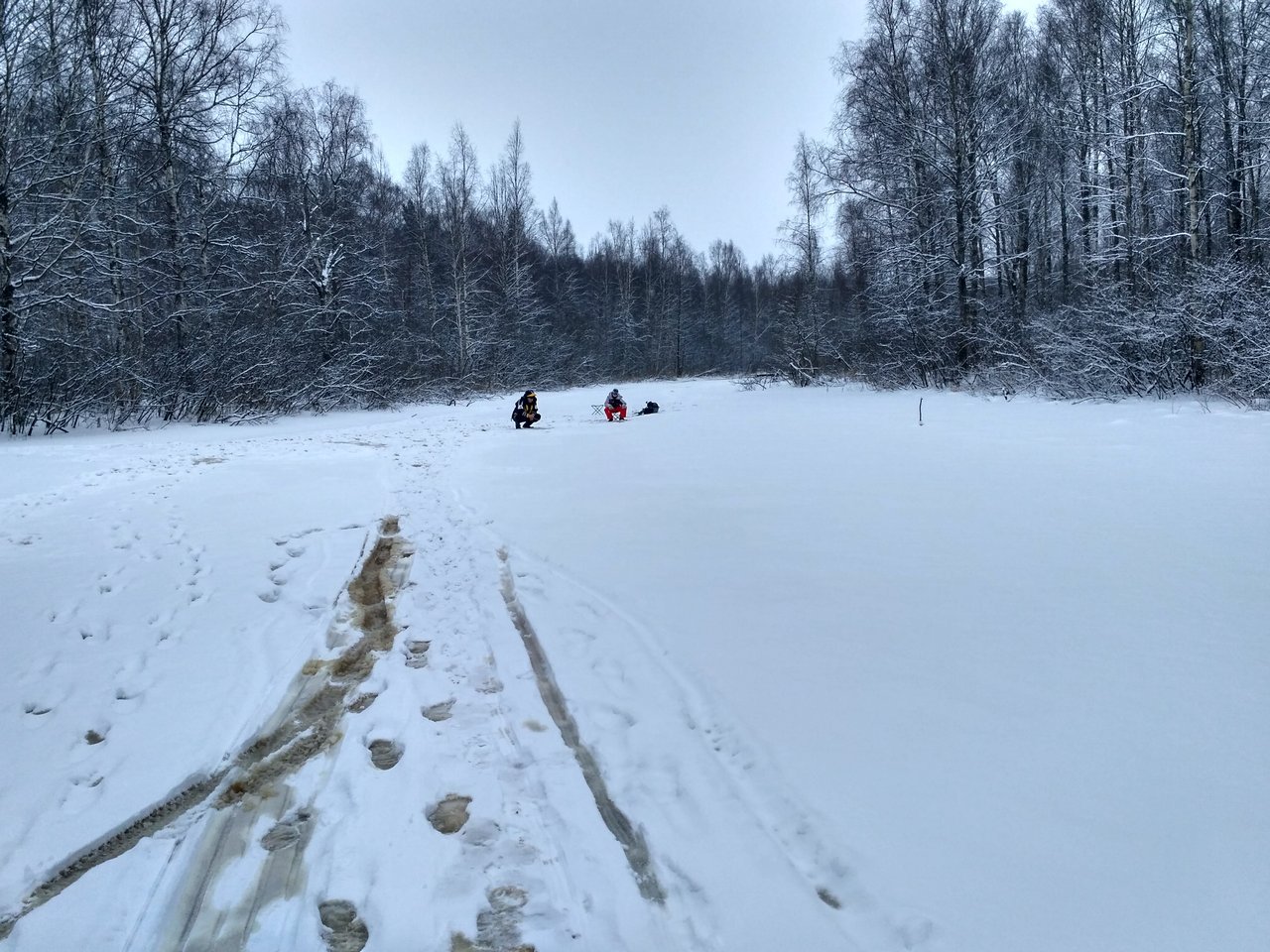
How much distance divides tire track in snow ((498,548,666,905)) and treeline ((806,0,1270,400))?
1159 centimetres

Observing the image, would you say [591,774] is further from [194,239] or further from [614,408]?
[194,239]

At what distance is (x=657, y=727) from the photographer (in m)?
2.79

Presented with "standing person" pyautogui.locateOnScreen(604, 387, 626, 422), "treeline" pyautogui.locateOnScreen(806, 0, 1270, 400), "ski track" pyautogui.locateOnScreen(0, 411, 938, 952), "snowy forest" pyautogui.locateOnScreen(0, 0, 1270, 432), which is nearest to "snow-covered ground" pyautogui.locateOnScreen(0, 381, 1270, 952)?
"ski track" pyautogui.locateOnScreen(0, 411, 938, 952)

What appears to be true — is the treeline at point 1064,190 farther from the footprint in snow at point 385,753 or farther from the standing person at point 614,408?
the footprint in snow at point 385,753

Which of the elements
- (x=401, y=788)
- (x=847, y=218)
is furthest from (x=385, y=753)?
(x=847, y=218)

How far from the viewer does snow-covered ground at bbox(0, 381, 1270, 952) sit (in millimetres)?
1836

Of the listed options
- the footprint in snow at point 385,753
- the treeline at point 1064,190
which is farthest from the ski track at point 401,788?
the treeline at point 1064,190

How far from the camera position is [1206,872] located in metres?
1.73

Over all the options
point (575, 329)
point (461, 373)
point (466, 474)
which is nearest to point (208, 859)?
point (466, 474)

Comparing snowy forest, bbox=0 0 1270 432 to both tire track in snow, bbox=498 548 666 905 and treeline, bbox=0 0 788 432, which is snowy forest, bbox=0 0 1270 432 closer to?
treeline, bbox=0 0 788 432

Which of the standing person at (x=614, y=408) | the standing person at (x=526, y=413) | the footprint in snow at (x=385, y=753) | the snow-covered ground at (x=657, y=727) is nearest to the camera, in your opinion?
the snow-covered ground at (x=657, y=727)

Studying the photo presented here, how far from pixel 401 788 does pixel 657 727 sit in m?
1.05

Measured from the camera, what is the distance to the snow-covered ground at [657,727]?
1.84 meters

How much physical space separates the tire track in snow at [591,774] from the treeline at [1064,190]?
11.6 metres
